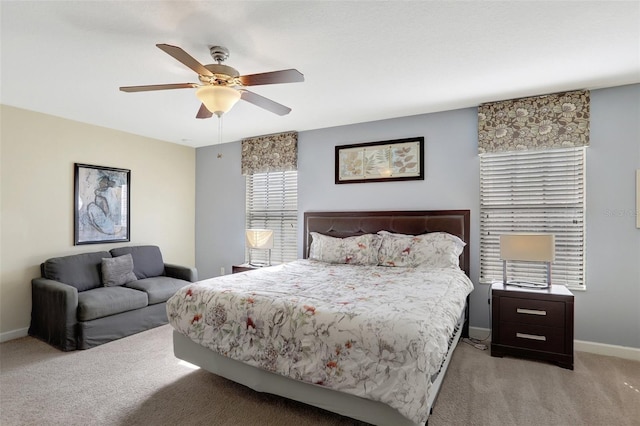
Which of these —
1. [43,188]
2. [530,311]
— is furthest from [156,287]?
[530,311]

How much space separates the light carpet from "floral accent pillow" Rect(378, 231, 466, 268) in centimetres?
94

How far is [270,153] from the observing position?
500 centimetres

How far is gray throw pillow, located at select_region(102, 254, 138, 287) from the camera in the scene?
3986 millimetres

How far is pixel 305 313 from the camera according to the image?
2.05 metres

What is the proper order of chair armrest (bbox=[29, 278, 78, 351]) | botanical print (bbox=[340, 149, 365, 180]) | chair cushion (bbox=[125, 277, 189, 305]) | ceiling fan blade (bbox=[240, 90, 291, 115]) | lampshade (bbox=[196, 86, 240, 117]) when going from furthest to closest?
botanical print (bbox=[340, 149, 365, 180]) < chair cushion (bbox=[125, 277, 189, 305]) < chair armrest (bbox=[29, 278, 78, 351]) < ceiling fan blade (bbox=[240, 90, 291, 115]) < lampshade (bbox=[196, 86, 240, 117])

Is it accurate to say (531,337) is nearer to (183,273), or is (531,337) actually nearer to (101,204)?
(183,273)

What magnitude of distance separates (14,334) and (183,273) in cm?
184

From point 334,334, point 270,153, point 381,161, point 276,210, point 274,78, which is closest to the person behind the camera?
point 334,334

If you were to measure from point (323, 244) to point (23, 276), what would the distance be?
3.46 m

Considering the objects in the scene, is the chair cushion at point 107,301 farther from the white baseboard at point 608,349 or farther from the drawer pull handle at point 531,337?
the white baseboard at point 608,349

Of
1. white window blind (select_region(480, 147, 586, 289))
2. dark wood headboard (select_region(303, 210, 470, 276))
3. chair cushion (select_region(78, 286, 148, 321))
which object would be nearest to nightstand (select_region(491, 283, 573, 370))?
white window blind (select_region(480, 147, 586, 289))

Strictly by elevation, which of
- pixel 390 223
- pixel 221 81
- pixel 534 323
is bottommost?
pixel 534 323

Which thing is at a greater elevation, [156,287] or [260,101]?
[260,101]

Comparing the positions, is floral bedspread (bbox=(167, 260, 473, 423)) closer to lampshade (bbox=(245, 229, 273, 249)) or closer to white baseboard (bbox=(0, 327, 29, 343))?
lampshade (bbox=(245, 229, 273, 249))
